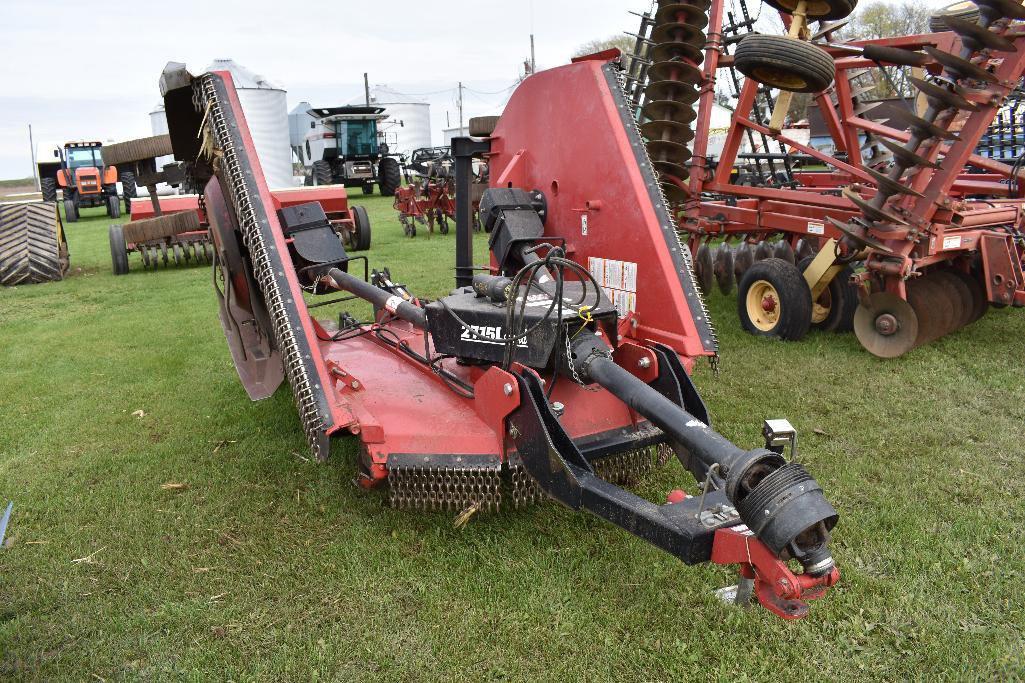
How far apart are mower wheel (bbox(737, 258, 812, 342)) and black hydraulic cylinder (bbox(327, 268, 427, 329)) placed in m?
3.00

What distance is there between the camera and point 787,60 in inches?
158

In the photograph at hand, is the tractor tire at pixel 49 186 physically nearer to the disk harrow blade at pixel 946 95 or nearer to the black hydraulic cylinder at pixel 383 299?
the black hydraulic cylinder at pixel 383 299

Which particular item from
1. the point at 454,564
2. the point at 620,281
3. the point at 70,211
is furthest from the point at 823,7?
the point at 70,211

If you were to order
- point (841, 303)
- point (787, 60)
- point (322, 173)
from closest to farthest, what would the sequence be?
point (787, 60) → point (841, 303) → point (322, 173)

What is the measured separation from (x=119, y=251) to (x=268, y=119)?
55.0 ft

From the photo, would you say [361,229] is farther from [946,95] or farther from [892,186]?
[946,95]

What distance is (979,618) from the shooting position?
2.26 meters

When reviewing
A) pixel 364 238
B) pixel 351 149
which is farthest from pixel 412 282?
pixel 351 149

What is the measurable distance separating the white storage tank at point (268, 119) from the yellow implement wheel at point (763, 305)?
19.9 metres

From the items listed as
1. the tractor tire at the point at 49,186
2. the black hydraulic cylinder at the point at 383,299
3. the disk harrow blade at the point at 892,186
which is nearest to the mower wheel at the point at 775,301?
the disk harrow blade at the point at 892,186

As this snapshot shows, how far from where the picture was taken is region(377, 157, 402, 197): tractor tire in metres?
23.4

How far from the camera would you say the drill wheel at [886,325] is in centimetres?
473

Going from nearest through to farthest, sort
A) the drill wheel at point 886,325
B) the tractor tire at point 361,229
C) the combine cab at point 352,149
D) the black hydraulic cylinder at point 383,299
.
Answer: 1. the black hydraulic cylinder at point 383,299
2. the drill wheel at point 886,325
3. the tractor tire at point 361,229
4. the combine cab at point 352,149

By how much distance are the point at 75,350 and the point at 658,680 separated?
17.1 ft
